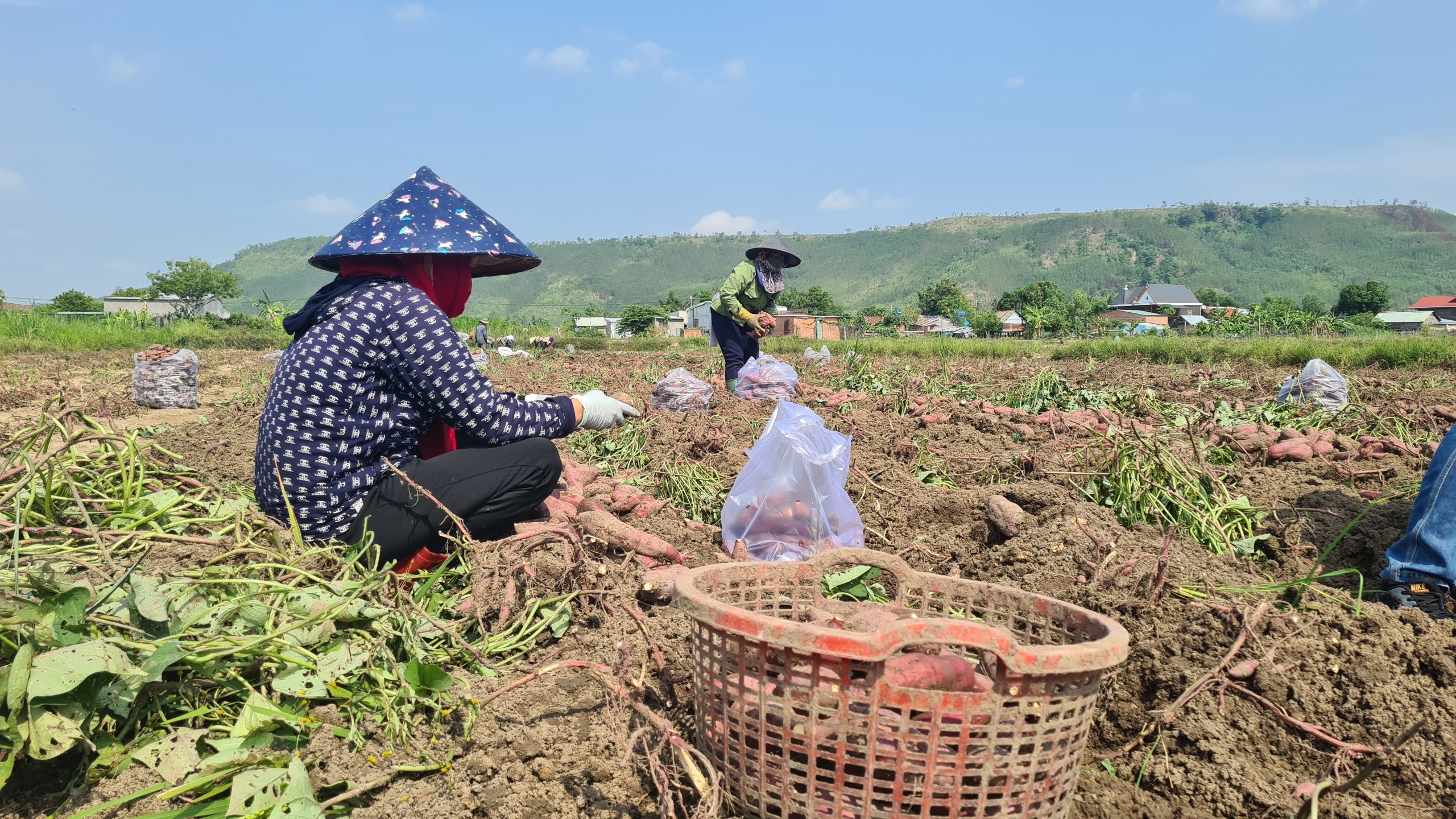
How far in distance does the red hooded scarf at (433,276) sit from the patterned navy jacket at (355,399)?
150 mm

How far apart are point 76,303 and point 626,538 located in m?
75.5

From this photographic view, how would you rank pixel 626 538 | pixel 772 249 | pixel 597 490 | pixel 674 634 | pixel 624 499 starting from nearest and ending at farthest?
pixel 674 634 < pixel 626 538 < pixel 624 499 < pixel 597 490 < pixel 772 249

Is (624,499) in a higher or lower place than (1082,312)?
higher

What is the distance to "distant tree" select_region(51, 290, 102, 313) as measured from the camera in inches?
2251

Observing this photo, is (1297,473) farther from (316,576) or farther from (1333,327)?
(1333,327)

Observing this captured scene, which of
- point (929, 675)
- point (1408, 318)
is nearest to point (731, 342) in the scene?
point (929, 675)

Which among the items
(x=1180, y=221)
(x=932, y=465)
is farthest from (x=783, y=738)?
(x=1180, y=221)

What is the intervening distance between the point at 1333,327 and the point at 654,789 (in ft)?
102

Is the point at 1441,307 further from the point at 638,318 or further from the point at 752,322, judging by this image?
the point at 752,322

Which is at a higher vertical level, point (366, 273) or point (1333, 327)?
point (366, 273)

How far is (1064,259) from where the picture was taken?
147000mm

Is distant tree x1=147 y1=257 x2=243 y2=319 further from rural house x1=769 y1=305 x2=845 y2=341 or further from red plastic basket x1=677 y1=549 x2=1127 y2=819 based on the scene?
red plastic basket x1=677 y1=549 x2=1127 y2=819

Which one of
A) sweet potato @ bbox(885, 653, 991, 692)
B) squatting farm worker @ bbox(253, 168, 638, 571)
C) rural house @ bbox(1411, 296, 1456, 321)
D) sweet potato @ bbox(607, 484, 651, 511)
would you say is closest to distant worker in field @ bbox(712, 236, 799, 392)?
sweet potato @ bbox(607, 484, 651, 511)

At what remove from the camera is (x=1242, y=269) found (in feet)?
442
